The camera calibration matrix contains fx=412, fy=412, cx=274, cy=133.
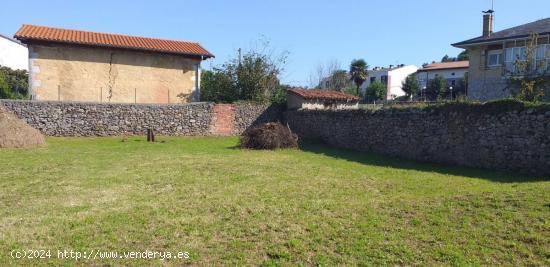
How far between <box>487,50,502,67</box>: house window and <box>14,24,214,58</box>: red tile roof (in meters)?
19.0

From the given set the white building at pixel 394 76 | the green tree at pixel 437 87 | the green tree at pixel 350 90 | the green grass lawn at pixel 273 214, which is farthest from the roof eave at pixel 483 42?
the white building at pixel 394 76

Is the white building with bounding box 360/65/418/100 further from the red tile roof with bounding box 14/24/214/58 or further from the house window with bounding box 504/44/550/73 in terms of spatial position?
the red tile roof with bounding box 14/24/214/58

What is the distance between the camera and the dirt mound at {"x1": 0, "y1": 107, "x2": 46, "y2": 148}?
13711mm

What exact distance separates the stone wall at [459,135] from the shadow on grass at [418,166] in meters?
0.42

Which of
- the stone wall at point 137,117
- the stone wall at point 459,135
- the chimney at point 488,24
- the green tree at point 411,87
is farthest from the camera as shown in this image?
the green tree at point 411,87

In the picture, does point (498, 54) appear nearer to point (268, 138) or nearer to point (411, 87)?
point (268, 138)

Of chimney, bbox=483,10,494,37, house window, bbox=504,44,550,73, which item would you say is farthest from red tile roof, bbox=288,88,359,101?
chimney, bbox=483,10,494,37

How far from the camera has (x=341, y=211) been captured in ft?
20.6

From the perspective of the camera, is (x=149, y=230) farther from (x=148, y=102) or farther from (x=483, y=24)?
(x=483, y=24)

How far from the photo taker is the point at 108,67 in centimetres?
2033

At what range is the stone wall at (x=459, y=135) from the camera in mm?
10031

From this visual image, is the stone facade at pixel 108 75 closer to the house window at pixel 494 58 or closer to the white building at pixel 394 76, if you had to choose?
the house window at pixel 494 58

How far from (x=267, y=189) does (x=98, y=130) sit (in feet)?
43.9

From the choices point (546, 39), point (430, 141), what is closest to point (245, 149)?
point (430, 141)
